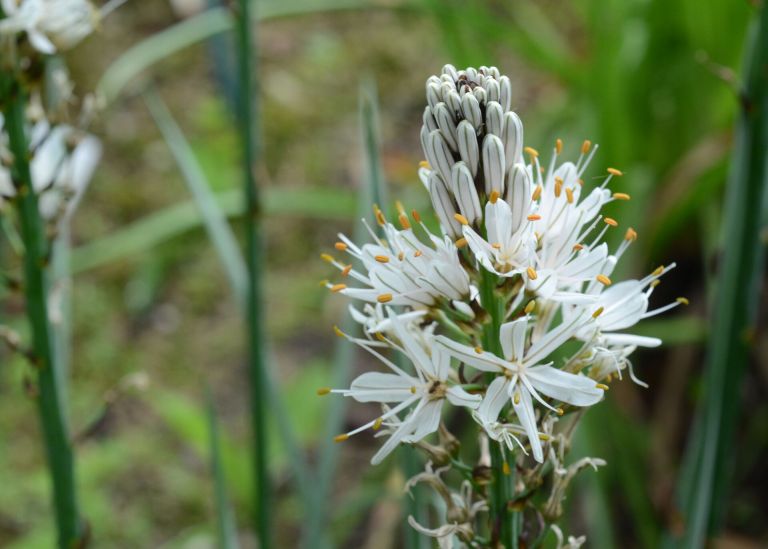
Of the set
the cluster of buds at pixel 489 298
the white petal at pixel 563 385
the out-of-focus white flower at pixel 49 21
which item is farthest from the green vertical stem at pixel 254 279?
the white petal at pixel 563 385

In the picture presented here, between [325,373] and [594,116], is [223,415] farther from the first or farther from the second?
[594,116]

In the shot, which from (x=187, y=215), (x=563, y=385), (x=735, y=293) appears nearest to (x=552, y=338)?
(x=563, y=385)

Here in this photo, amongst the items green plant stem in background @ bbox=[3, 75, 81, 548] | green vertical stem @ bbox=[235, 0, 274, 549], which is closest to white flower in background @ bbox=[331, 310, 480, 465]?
green plant stem in background @ bbox=[3, 75, 81, 548]

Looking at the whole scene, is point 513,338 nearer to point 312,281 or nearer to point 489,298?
point 489,298

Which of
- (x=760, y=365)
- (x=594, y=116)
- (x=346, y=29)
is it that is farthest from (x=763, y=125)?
(x=346, y=29)

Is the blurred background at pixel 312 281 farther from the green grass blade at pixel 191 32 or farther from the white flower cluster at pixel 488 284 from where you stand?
the white flower cluster at pixel 488 284

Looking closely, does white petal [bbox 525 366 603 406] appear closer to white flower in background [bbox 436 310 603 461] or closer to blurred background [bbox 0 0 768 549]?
white flower in background [bbox 436 310 603 461]
